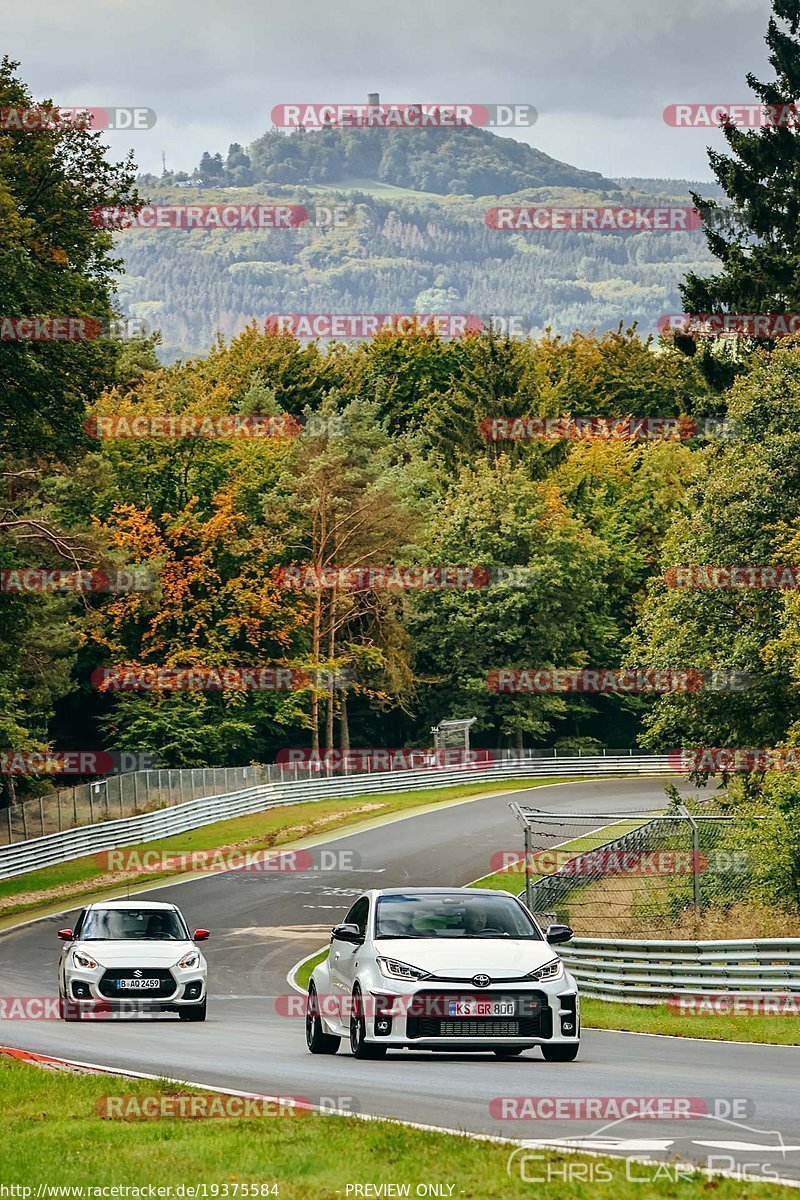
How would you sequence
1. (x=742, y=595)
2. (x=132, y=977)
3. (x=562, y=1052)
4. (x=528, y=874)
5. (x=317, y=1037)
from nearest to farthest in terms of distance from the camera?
(x=562, y=1052) < (x=317, y=1037) < (x=132, y=977) < (x=528, y=874) < (x=742, y=595)

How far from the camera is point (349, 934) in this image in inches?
605

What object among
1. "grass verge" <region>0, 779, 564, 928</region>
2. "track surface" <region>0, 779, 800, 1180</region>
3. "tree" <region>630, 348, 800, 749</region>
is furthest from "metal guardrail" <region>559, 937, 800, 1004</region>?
"grass verge" <region>0, 779, 564, 928</region>

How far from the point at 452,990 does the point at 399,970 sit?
503mm

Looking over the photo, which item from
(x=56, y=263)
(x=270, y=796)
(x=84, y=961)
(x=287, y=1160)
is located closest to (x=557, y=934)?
Answer: (x=287, y=1160)

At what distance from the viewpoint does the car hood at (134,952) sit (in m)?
21.2

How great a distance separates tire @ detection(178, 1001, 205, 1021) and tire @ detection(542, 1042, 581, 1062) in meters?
7.86

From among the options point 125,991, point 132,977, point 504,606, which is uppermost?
point 132,977

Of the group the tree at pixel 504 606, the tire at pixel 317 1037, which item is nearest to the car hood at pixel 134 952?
the tire at pixel 317 1037

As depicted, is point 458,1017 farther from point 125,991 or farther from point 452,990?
point 125,991

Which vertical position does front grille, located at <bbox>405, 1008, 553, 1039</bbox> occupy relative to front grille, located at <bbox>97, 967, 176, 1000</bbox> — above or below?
above

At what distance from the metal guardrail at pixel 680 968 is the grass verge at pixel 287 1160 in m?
11.6

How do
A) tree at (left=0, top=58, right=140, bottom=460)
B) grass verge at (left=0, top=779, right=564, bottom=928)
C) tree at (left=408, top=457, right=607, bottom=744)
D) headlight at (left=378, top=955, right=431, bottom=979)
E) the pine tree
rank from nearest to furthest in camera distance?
headlight at (left=378, top=955, right=431, bottom=979) < tree at (left=0, top=58, right=140, bottom=460) < grass verge at (left=0, top=779, right=564, bottom=928) < the pine tree < tree at (left=408, top=457, right=607, bottom=744)

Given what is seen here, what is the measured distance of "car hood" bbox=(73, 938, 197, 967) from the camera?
21.2m

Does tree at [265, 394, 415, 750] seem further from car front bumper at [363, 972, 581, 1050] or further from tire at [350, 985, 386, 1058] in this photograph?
car front bumper at [363, 972, 581, 1050]
